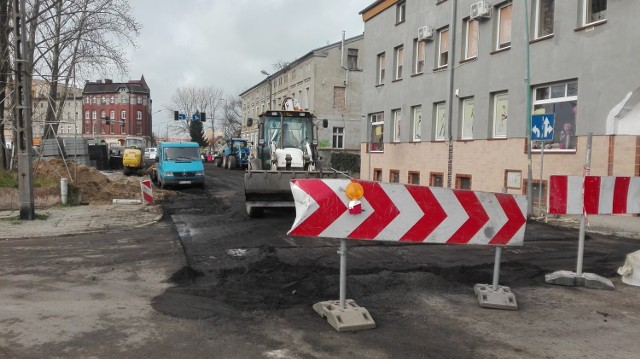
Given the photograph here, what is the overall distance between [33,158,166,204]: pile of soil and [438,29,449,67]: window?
12.8 meters

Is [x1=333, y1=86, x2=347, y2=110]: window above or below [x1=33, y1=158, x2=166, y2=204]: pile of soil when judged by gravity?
above

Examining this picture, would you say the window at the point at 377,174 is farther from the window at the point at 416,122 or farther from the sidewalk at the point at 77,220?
the sidewalk at the point at 77,220

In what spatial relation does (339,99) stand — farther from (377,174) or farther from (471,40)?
(471,40)

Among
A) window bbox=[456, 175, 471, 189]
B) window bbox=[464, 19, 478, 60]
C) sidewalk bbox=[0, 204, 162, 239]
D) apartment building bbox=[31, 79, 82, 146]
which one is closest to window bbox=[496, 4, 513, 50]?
window bbox=[464, 19, 478, 60]

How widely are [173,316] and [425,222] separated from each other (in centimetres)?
284

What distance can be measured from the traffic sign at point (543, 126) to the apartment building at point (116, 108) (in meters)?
107

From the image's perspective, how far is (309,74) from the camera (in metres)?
44.7

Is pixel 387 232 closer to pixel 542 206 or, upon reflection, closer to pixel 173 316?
pixel 173 316

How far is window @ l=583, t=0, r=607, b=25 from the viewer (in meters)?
13.7

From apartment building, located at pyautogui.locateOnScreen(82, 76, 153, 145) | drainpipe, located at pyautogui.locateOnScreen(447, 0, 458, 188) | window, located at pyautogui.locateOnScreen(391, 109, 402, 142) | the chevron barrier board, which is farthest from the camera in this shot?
apartment building, located at pyautogui.locateOnScreen(82, 76, 153, 145)

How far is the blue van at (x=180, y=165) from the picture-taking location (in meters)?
23.1

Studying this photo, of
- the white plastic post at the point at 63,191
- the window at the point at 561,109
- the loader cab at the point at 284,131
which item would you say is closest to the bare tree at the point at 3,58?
the white plastic post at the point at 63,191

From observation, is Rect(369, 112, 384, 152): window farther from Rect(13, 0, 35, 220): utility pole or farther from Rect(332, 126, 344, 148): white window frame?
Rect(13, 0, 35, 220): utility pole

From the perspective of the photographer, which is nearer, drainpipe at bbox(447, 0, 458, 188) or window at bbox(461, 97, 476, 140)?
drainpipe at bbox(447, 0, 458, 188)
